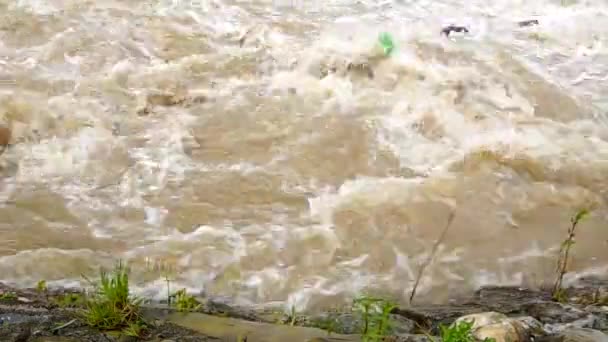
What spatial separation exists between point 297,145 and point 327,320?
6.23 ft

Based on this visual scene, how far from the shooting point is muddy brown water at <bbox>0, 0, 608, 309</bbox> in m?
4.28

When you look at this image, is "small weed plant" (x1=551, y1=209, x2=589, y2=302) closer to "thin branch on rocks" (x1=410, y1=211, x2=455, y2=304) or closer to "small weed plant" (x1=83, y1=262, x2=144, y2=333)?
"thin branch on rocks" (x1=410, y1=211, x2=455, y2=304)

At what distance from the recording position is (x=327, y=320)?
3.63 m

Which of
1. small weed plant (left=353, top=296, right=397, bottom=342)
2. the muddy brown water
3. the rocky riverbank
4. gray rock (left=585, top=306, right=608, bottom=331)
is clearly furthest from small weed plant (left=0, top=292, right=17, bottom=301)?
gray rock (left=585, top=306, right=608, bottom=331)

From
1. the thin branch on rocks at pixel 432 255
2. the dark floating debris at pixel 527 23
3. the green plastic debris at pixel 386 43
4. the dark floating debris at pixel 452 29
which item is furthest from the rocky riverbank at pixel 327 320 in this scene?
the dark floating debris at pixel 527 23

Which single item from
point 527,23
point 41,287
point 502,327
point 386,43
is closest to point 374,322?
point 502,327

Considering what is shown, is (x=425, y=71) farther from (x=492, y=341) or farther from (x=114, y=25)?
(x=492, y=341)

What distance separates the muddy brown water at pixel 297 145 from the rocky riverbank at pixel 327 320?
0.23 m

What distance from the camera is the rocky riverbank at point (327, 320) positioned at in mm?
3055

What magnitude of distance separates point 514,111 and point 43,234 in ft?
11.4

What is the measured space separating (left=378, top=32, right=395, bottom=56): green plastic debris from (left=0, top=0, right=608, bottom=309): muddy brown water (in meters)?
0.07

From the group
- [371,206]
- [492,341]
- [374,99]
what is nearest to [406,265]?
[371,206]

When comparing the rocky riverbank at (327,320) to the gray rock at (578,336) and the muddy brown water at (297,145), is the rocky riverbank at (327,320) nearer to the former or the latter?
the gray rock at (578,336)

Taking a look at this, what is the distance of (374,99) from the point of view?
19.3 ft
